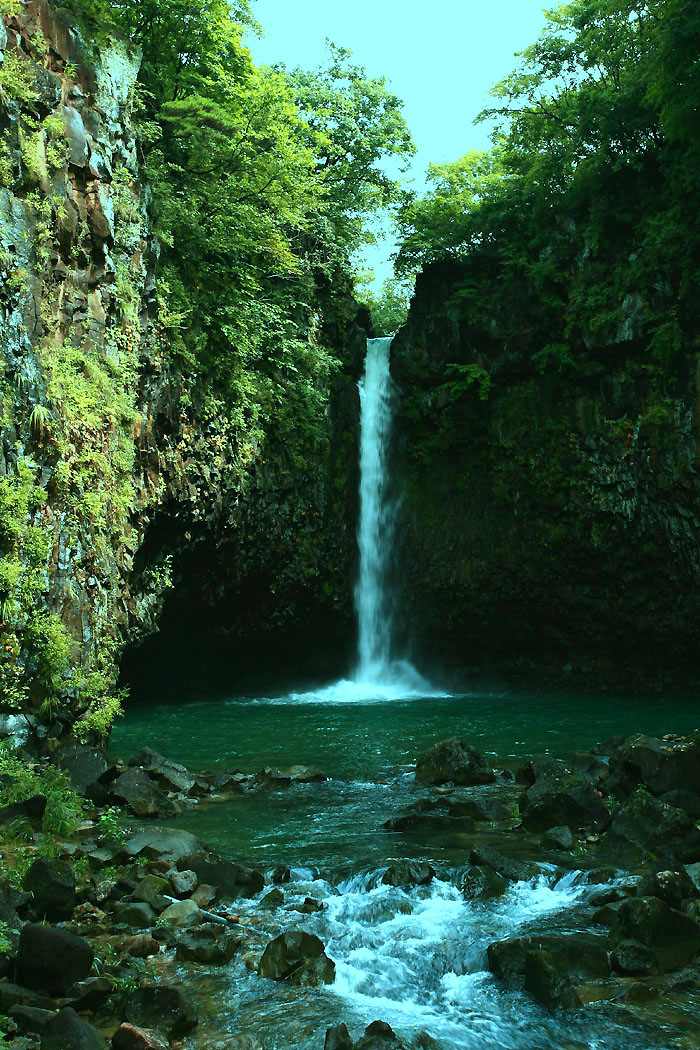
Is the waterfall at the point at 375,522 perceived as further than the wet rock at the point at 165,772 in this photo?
Yes

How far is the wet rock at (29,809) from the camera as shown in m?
7.09

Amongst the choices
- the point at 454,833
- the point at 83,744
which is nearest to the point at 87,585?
the point at 83,744

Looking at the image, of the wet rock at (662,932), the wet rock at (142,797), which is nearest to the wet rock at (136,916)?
the wet rock at (142,797)

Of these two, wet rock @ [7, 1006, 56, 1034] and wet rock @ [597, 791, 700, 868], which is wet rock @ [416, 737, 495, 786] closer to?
wet rock @ [597, 791, 700, 868]

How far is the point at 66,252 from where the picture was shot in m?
11.0

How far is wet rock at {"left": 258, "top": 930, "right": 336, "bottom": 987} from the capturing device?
4770 millimetres

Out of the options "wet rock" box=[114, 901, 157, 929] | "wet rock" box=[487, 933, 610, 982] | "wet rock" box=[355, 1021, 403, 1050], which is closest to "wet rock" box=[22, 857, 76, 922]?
"wet rock" box=[114, 901, 157, 929]

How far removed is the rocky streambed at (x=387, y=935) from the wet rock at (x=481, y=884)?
1 centimetres

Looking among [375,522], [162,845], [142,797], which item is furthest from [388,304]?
[162,845]

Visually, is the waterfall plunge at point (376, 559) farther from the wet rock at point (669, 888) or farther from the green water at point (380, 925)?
the wet rock at point (669, 888)

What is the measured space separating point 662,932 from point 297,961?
7.23 ft

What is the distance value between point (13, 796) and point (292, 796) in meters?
3.08

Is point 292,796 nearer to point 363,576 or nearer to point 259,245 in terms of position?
point 259,245

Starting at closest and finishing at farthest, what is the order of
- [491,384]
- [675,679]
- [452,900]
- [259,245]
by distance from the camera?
[452,900] < [259,245] < [675,679] < [491,384]
